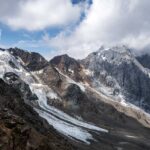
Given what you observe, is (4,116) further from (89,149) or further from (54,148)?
(89,149)

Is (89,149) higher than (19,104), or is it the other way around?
(19,104)

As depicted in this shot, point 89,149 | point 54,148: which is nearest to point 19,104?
point 89,149

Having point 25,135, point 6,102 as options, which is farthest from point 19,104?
point 25,135

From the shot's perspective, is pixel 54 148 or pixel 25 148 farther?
pixel 54 148

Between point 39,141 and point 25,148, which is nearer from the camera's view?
point 25,148

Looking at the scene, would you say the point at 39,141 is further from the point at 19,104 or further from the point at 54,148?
the point at 19,104

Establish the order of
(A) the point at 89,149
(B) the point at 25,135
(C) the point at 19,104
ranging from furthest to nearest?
(A) the point at 89,149 → (C) the point at 19,104 → (B) the point at 25,135

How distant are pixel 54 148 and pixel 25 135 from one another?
11.5m

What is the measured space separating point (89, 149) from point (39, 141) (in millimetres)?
139936

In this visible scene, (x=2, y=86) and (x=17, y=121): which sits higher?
(x=2, y=86)

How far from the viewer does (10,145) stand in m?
45.7

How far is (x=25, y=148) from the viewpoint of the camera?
47.7 meters

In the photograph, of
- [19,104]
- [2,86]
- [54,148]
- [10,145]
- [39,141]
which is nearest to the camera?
[10,145]

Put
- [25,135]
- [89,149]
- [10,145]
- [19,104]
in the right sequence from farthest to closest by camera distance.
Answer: [89,149]
[19,104]
[25,135]
[10,145]
